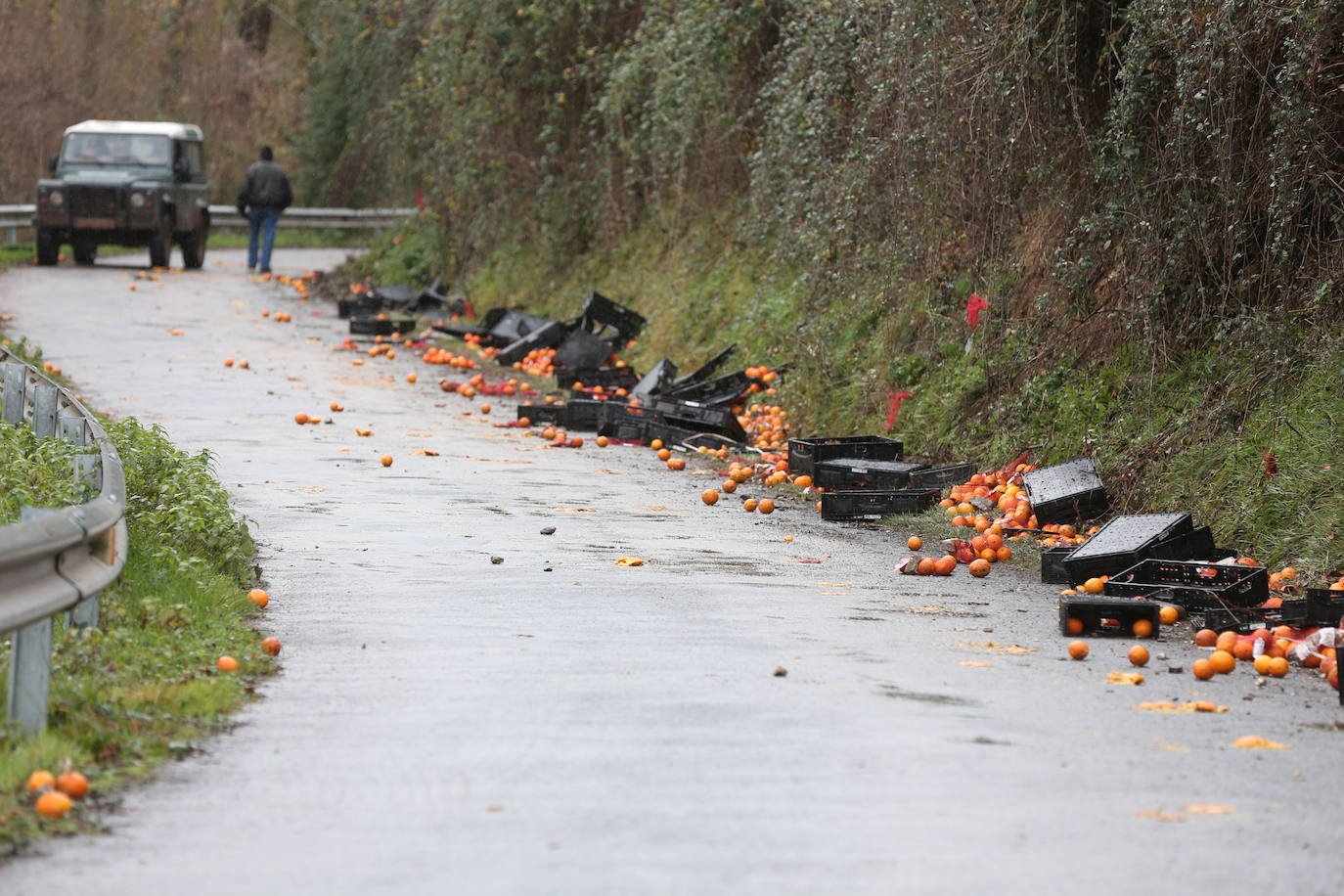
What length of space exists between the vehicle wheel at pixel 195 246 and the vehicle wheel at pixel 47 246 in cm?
230

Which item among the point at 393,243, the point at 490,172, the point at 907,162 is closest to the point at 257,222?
Result: the point at 393,243

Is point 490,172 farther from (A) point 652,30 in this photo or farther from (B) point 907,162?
(B) point 907,162

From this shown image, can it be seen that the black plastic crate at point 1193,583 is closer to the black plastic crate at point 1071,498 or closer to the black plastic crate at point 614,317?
the black plastic crate at point 1071,498

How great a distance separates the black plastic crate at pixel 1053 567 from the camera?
358 inches

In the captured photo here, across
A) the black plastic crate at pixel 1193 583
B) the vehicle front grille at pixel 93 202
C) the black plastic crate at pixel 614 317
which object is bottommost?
the black plastic crate at pixel 1193 583

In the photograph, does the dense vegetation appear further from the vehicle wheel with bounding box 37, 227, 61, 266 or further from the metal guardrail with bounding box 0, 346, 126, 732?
the vehicle wheel with bounding box 37, 227, 61, 266

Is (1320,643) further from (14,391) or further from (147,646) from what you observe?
(14,391)

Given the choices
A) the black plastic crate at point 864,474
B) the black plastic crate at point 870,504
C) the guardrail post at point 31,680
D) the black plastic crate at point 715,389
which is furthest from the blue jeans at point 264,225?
the guardrail post at point 31,680

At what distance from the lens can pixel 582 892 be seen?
423 cm

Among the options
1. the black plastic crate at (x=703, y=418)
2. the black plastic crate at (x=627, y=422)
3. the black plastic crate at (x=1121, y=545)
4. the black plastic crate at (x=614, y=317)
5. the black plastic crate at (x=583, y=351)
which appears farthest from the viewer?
the black plastic crate at (x=614, y=317)

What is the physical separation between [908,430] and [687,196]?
777cm

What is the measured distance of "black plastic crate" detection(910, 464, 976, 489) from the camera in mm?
11930

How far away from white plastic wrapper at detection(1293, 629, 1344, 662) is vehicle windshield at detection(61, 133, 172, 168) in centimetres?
2911

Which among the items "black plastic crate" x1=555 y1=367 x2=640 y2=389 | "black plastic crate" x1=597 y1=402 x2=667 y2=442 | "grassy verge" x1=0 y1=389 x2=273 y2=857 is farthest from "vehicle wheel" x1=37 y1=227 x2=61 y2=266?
"grassy verge" x1=0 y1=389 x2=273 y2=857
